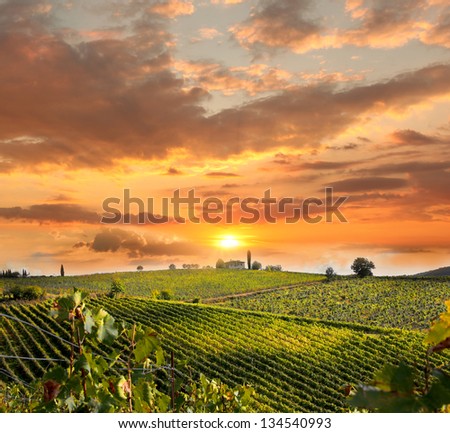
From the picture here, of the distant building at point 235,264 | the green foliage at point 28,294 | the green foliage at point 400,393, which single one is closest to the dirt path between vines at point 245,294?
the green foliage at point 28,294

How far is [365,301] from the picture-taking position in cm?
3894

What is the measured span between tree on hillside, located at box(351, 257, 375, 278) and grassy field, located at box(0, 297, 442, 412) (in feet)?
78.2

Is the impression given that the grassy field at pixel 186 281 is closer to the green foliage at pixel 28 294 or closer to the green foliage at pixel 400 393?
the green foliage at pixel 28 294

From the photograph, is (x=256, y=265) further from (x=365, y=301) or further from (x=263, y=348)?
(x=263, y=348)

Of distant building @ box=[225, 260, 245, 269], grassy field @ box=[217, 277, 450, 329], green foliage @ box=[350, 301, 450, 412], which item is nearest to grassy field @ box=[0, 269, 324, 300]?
grassy field @ box=[217, 277, 450, 329]

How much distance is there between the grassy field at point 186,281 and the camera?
1804 inches

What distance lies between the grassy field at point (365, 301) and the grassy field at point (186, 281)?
375 centimetres

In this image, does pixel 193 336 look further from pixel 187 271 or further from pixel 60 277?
pixel 187 271

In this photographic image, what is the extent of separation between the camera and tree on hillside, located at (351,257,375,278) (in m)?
51.7

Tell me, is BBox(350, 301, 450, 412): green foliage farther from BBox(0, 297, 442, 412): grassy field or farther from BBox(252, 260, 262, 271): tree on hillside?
BBox(252, 260, 262, 271): tree on hillside

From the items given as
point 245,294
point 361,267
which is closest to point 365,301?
point 245,294
